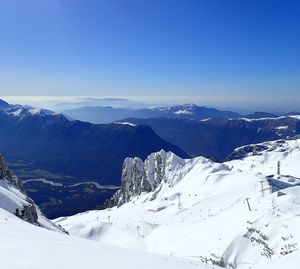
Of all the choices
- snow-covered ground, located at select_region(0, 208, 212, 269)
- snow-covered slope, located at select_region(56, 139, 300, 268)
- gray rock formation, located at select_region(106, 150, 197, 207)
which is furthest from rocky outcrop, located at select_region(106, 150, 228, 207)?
snow-covered ground, located at select_region(0, 208, 212, 269)

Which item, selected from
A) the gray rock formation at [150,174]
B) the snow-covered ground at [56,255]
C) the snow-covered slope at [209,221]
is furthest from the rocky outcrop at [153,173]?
the snow-covered ground at [56,255]

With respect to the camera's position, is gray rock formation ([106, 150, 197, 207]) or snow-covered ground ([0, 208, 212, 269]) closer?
snow-covered ground ([0, 208, 212, 269])

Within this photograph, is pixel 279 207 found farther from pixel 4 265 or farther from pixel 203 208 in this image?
pixel 4 265

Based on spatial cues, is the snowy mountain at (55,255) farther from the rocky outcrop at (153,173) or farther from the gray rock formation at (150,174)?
the gray rock formation at (150,174)

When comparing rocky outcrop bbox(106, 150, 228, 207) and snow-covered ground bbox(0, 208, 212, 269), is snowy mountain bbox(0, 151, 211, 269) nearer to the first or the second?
snow-covered ground bbox(0, 208, 212, 269)

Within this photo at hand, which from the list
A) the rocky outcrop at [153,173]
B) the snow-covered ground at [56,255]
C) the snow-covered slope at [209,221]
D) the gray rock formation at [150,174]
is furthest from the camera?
the gray rock formation at [150,174]

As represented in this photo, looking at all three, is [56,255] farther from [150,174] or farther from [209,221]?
[150,174]

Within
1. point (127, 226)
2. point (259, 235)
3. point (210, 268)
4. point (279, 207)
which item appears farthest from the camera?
point (127, 226)

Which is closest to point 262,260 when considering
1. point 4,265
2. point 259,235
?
point 259,235
